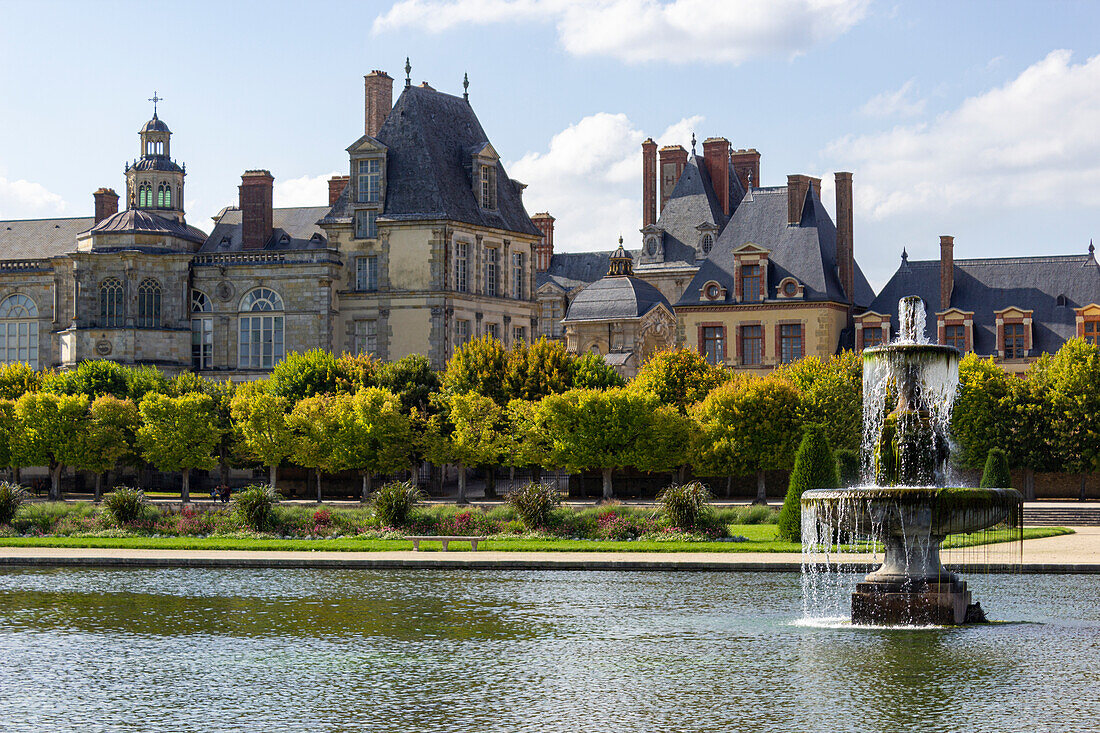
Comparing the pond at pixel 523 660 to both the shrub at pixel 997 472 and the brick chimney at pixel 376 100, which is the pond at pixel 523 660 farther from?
the brick chimney at pixel 376 100

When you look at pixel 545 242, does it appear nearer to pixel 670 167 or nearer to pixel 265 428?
pixel 670 167

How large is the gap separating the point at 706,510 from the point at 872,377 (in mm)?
14065

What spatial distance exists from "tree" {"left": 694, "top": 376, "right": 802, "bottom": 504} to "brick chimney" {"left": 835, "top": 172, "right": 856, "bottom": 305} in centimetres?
2184

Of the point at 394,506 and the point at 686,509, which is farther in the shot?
the point at 394,506

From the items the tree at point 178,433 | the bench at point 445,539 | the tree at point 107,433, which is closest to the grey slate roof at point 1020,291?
the tree at point 178,433

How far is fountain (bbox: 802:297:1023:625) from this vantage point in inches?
883

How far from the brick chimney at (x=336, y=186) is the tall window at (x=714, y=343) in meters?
22.3

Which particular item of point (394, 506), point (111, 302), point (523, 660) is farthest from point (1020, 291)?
point (523, 660)

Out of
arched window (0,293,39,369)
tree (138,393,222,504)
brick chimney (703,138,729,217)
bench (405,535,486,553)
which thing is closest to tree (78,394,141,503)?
tree (138,393,222,504)

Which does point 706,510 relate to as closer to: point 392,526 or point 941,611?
point 392,526

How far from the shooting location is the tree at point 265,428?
2333 inches

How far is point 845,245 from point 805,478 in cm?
4270

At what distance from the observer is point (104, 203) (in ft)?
277

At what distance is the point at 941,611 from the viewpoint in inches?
889
